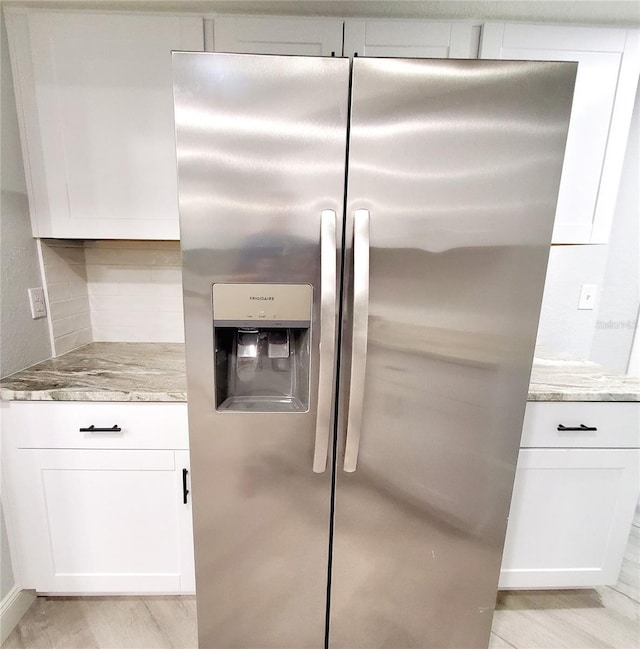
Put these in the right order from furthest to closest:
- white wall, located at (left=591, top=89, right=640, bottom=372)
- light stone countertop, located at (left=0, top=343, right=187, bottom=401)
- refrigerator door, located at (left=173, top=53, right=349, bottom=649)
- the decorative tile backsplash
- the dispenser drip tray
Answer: white wall, located at (left=591, top=89, right=640, bottom=372), the decorative tile backsplash, light stone countertop, located at (left=0, top=343, right=187, bottom=401), the dispenser drip tray, refrigerator door, located at (left=173, top=53, right=349, bottom=649)

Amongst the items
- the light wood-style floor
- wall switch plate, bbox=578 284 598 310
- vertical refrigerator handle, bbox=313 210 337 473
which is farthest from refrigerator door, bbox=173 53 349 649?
wall switch plate, bbox=578 284 598 310

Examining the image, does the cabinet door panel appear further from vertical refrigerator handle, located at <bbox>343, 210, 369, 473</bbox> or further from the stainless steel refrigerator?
vertical refrigerator handle, located at <bbox>343, 210, 369, 473</bbox>

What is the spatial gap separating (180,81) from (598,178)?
149 centimetres

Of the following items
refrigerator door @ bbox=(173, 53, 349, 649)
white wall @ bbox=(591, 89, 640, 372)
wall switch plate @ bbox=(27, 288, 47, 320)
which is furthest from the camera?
white wall @ bbox=(591, 89, 640, 372)

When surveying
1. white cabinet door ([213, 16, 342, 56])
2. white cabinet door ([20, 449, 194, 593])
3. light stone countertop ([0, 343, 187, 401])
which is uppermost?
white cabinet door ([213, 16, 342, 56])

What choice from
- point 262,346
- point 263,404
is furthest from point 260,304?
point 263,404

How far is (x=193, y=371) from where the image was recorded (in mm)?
892

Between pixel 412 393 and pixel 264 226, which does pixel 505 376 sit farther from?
pixel 264 226

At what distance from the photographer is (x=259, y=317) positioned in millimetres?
866

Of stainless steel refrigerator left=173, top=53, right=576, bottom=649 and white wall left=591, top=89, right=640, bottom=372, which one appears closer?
stainless steel refrigerator left=173, top=53, right=576, bottom=649

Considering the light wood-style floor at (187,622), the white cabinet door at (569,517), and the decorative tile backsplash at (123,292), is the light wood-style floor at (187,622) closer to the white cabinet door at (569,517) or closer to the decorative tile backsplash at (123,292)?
the white cabinet door at (569,517)

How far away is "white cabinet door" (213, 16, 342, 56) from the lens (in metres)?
1.15

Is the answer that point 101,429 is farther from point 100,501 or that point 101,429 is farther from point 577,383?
point 577,383

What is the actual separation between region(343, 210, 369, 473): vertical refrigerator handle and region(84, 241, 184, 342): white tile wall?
1.09 meters
